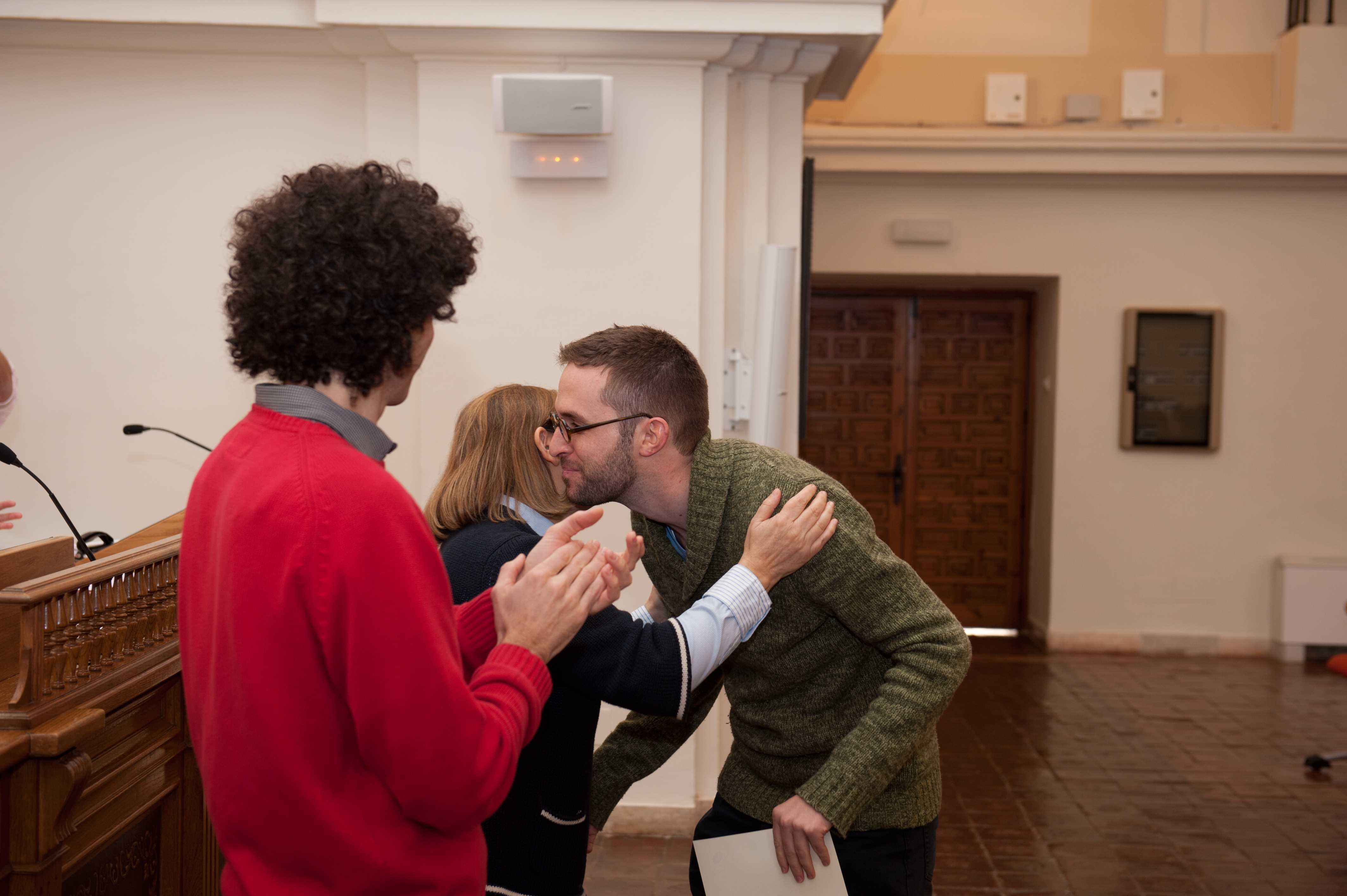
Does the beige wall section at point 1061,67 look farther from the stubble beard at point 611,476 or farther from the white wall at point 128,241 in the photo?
the stubble beard at point 611,476

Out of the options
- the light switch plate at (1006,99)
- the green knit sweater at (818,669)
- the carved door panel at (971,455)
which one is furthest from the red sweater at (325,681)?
the carved door panel at (971,455)

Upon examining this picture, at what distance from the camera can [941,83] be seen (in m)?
7.18

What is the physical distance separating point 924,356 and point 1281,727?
138 inches

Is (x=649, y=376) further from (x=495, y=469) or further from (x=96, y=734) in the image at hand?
(x=96, y=734)

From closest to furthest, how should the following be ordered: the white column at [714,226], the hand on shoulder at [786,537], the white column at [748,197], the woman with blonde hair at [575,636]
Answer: the woman with blonde hair at [575,636]
the hand on shoulder at [786,537]
the white column at [714,226]
the white column at [748,197]

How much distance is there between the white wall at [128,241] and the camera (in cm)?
387

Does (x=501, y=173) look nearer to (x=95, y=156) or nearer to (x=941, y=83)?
(x=95, y=156)

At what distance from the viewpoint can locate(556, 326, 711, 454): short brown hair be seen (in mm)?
1916

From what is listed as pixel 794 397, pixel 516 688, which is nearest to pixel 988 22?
pixel 794 397

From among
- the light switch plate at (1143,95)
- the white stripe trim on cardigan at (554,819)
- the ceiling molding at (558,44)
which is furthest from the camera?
the light switch plate at (1143,95)

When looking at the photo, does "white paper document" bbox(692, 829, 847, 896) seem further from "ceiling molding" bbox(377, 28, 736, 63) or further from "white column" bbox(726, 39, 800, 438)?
"ceiling molding" bbox(377, 28, 736, 63)

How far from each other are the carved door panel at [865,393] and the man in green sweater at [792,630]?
20.1 feet

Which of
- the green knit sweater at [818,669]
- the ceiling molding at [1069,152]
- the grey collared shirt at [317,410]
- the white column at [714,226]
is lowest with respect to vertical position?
the green knit sweater at [818,669]

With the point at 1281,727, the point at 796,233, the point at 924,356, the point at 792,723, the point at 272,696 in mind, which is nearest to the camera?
the point at 272,696
